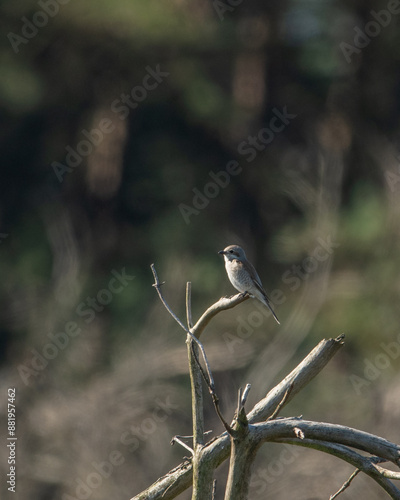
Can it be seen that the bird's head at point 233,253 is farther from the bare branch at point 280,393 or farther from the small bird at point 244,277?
the bare branch at point 280,393

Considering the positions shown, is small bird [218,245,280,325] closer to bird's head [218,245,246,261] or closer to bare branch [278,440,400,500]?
bird's head [218,245,246,261]

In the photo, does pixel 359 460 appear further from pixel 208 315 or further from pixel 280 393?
pixel 208 315

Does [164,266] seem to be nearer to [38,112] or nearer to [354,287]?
[354,287]

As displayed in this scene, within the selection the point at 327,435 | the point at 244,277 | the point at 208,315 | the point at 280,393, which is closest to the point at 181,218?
the point at 244,277

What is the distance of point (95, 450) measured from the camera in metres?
7.10

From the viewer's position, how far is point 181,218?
31.3 ft

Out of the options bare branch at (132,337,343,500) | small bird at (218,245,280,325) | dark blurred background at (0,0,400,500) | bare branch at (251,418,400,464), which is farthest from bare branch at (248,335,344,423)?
dark blurred background at (0,0,400,500)

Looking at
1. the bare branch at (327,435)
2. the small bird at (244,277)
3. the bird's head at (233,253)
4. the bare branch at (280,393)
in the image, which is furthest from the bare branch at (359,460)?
the bird's head at (233,253)

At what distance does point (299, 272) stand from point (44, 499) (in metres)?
3.35

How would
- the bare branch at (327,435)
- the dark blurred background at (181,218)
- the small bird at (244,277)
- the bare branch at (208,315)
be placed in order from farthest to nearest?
the dark blurred background at (181,218)
the small bird at (244,277)
the bare branch at (208,315)
the bare branch at (327,435)

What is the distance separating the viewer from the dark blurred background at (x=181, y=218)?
23.1 feet

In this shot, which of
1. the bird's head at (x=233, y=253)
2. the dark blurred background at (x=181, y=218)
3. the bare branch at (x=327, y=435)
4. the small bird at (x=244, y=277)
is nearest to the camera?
the bare branch at (x=327, y=435)

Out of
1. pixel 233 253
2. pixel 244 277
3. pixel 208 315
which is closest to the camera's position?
pixel 208 315

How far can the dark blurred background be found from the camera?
23.1 feet
